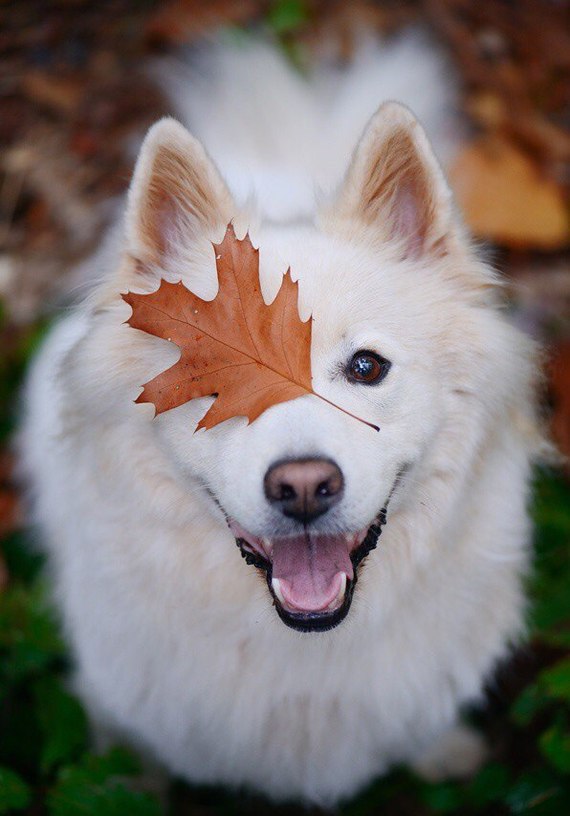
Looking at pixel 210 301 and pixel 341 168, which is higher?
pixel 341 168

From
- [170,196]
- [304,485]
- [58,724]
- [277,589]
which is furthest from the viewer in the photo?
[58,724]

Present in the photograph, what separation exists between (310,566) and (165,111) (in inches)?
Answer: 134

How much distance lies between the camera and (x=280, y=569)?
193 centimetres

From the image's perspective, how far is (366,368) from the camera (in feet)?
6.41

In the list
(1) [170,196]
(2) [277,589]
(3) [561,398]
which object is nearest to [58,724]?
(2) [277,589]

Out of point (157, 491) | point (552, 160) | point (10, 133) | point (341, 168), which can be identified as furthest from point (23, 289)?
point (552, 160)

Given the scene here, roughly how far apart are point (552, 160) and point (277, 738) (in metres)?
3.58

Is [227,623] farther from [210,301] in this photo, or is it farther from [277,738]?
[210,301]

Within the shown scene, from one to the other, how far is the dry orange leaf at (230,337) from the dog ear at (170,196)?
0.27 m

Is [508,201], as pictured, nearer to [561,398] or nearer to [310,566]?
[561,398]

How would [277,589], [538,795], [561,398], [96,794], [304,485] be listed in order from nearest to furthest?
[304,485]
[277,589]
[96,794]
[538,795]
[561,398]

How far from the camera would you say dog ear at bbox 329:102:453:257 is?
1987 millimetres

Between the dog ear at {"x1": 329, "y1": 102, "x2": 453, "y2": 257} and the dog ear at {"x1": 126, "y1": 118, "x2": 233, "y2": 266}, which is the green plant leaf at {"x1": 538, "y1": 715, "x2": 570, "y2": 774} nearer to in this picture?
the dog ear at {"x1": 329, "y1": 102, "x2": 453, "y2": 257}

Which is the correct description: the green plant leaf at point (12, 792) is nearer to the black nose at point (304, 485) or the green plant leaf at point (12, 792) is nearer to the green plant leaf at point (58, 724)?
the green plant leaf at point (58, 724)
